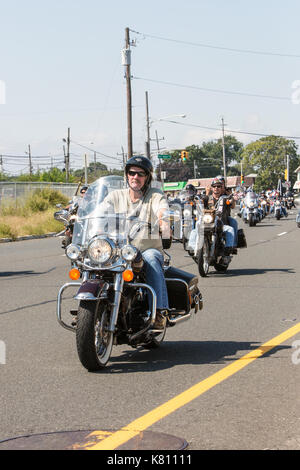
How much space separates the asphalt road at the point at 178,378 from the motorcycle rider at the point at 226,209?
3157 millimetres

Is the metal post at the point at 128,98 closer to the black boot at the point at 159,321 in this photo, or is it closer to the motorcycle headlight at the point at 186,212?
the motorcycle headlight at the point at 186,212

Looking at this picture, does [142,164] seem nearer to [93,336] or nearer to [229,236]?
[93,336]

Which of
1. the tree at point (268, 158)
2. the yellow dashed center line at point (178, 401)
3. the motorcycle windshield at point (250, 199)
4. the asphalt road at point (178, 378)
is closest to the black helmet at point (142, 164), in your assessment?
the asphalt road at point (178, 378)

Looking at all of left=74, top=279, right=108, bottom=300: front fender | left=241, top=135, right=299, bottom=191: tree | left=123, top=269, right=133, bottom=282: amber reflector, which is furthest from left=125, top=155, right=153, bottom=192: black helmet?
left=241, top=135, right=299, bottom=191: tree

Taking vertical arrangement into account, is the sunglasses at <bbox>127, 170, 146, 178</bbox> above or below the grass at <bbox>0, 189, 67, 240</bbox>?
above

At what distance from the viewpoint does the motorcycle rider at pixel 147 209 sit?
6969 mm

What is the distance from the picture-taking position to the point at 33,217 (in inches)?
1510

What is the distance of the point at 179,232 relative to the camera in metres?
23.4

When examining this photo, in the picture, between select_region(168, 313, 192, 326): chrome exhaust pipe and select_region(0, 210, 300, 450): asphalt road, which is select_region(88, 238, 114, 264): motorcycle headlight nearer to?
select_region(0, 210, 300, 450): asphalt road

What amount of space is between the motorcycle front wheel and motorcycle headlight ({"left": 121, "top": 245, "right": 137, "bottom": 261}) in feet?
1.38

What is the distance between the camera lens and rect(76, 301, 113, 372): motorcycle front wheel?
249 inches
